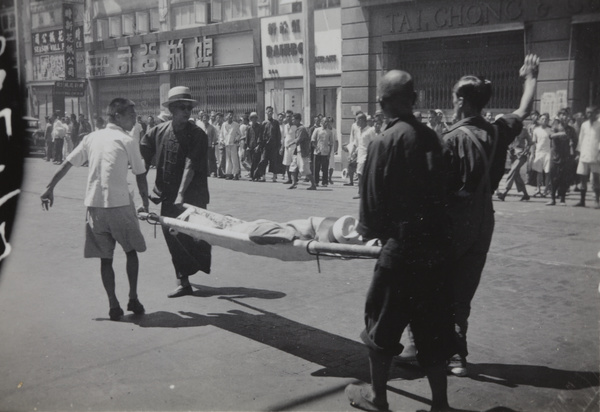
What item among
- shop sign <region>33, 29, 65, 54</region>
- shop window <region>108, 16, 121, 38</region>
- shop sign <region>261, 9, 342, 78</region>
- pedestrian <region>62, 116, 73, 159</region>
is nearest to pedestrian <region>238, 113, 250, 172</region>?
shop sign <region>261, 9, 342, 78</region>

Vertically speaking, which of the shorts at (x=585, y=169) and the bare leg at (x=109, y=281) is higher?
the shorts at (x=585, y=169)

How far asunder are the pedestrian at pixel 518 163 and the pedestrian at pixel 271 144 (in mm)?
6547

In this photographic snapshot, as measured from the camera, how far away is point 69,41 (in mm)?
30266

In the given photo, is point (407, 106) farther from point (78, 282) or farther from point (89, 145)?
point (78, 282)

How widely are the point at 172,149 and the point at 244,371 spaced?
8.59ft

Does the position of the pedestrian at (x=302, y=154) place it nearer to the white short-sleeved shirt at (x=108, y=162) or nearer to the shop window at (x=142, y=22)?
the white short-sleeved shirt at (x=108, y=162)

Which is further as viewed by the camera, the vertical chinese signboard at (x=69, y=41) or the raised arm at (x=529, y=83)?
the vertical chinese signboard at (x=69, y=41)

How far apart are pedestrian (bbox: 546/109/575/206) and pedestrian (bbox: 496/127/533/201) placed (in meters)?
0.61

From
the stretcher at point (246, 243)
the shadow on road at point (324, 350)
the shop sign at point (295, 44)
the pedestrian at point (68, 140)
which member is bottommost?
the shadow on road at point (324, 350)

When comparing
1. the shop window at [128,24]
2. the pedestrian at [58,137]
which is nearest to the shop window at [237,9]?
the shop window at [128,24]

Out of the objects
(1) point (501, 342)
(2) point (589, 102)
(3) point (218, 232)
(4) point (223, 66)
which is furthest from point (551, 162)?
(4) point (223, 66)

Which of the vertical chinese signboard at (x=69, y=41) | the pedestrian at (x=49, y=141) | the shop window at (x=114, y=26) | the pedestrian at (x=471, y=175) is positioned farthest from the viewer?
the vertical chinese signboard at (x=69, y=41)

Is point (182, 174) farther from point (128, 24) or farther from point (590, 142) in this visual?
point (128, 24)

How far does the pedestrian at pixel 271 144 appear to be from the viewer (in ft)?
59.4
